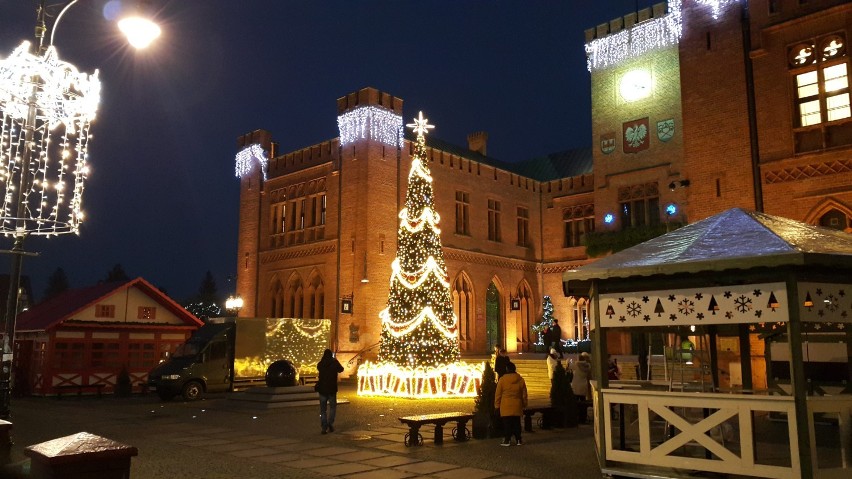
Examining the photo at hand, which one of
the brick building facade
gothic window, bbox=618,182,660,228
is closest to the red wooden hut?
the brick building facade

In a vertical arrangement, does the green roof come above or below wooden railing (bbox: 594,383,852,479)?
above

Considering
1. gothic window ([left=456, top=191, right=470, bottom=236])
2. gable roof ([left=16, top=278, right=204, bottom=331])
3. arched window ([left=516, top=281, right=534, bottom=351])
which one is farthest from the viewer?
arched window ([left=516, top=281, right=534, bottom=351])

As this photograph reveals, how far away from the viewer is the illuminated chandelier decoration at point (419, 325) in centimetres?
1994

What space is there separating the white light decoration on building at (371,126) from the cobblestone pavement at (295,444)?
13157mm

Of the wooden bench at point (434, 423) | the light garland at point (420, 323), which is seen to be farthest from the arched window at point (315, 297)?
the wooden bench at point (434, 423)

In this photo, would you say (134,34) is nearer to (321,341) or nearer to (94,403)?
(94,403)

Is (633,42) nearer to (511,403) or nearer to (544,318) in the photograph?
(544,318)

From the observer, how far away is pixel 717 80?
18.6 meters

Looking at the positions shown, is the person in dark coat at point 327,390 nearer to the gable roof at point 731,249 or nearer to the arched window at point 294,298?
the gable roof at point 731,249

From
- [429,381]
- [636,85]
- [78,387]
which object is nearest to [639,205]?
[636,85]

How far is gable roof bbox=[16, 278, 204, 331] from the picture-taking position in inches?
906

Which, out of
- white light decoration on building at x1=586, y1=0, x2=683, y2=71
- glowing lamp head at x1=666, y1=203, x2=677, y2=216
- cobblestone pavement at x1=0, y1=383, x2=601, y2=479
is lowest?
cobblestone pavement at x1=0, y1=383, x2=601, y2=479

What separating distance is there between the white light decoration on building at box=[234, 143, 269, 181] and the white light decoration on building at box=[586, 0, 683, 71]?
16322 mm

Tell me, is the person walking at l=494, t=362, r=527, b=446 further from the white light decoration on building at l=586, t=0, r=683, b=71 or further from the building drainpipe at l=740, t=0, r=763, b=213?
the white light decoration on building at l=586, t=0, r=683, b=71
